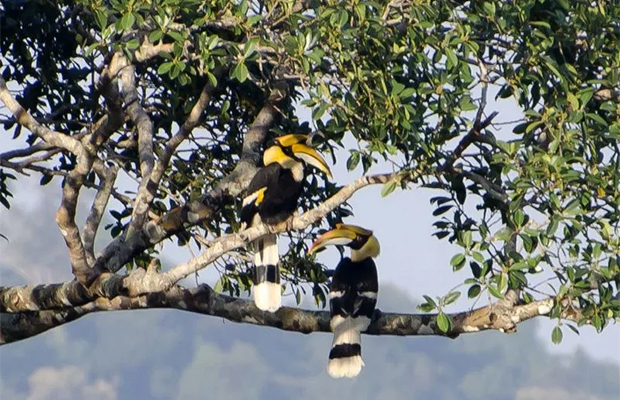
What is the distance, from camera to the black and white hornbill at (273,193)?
818 cm

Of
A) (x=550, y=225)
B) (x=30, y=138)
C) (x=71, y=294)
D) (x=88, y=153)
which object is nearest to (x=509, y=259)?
(x=550, y=225)

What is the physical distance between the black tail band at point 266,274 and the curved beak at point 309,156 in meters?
0.68

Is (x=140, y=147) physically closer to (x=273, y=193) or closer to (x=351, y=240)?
(x=273, y=193)

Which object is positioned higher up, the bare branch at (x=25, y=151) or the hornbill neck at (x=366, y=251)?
the bare branch at (x=25, y=151)

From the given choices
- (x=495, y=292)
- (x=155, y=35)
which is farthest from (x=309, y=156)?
(x=495, y=292)

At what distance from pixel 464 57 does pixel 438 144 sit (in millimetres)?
429

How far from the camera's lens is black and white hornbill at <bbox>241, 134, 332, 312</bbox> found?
322 inches

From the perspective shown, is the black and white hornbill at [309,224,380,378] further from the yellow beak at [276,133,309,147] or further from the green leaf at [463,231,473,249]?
the green leaf at [463,231,473,249]

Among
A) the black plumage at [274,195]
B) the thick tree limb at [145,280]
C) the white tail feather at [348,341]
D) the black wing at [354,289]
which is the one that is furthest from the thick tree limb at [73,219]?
the white tail feather at [348,341]

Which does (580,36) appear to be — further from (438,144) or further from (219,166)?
(219,166)

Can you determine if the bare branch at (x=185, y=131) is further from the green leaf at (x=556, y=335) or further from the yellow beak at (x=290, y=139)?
the green leaf at (x=556, y=335)

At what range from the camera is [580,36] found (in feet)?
22.1

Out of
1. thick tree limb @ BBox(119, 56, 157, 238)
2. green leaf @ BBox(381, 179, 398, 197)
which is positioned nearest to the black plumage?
thick tree limb @ BBox(119, 56, 157, 238)

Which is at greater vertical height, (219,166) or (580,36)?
(219,166)
